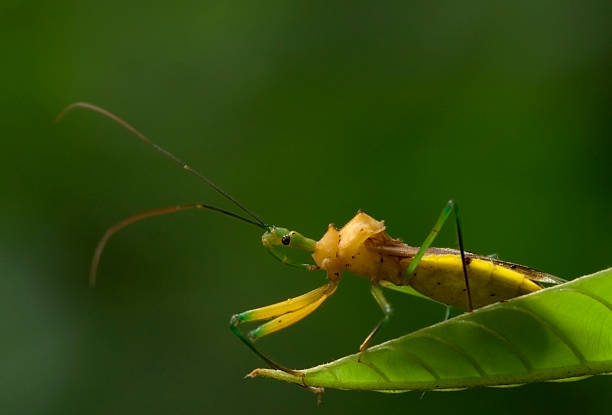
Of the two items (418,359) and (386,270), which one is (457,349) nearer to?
(418,359)

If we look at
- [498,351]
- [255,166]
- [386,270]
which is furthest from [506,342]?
[255,166]

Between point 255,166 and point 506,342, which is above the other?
point 506,342

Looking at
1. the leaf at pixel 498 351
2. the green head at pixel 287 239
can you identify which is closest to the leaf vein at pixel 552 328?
the leaf at pixel 498 351

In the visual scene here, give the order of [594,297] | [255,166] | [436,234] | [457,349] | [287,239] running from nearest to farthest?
[594,297] → [457,349] → [436,234] → [287,239] → [255,166]

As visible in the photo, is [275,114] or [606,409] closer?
[606,409]

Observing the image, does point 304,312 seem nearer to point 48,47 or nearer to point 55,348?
point 55,348

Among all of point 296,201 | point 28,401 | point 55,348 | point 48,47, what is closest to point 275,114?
point 296,201
